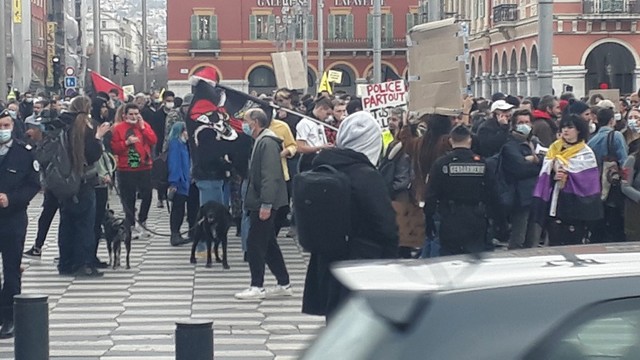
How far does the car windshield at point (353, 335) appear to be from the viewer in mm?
3570

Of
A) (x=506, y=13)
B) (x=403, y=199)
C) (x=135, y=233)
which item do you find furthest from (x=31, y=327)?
(x=506, y=13)

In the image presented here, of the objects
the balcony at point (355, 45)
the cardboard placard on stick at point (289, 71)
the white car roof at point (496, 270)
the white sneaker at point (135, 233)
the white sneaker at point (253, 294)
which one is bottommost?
the white sneaker at point (135, 233)

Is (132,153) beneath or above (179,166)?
above

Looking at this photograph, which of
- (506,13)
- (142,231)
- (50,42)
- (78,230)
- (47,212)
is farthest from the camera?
(50,42)

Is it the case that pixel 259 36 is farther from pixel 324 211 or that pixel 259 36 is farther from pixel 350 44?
pixel 324 211

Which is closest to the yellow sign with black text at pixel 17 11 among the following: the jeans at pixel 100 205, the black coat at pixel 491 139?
the jeans at pixel 100 205

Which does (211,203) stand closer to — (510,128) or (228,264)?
(228,264)

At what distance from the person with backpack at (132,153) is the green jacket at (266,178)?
15.7 feet

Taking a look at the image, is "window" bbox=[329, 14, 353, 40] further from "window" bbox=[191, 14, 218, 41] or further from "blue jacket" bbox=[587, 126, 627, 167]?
"blue jacket" bbox=[587, 126, 627, 167]

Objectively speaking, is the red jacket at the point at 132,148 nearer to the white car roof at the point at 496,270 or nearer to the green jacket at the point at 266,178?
the green jacket at the point at 266,178

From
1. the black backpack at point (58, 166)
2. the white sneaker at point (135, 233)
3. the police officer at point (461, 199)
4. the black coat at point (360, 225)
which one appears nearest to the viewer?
the black coat at point (360, 225)

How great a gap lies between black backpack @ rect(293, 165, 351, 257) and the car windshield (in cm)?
480

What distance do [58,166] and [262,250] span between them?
2696 millimetres

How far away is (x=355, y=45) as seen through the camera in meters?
90.5
